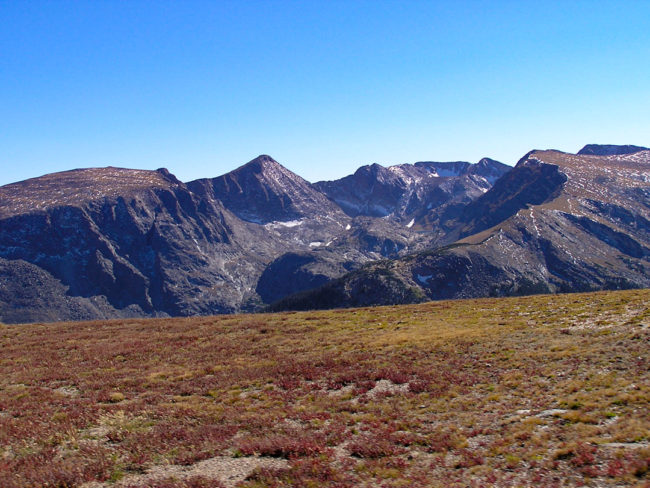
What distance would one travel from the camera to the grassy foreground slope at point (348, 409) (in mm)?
17906

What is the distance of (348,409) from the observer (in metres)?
26.1

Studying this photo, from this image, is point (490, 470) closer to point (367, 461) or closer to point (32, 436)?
point (367, 461)

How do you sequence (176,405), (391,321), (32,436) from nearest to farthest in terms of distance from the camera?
(32,436) → (176,405) → (391,321)

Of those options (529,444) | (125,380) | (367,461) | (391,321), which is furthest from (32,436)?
(391,321)

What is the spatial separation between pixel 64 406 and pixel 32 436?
6.17 metres

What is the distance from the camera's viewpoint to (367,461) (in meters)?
18.8

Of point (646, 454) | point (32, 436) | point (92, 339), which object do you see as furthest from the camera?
point (92, 339)

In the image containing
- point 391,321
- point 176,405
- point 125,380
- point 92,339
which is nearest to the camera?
point 176,405

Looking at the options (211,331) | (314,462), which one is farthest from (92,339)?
(314,462)

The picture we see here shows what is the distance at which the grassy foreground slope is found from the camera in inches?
705

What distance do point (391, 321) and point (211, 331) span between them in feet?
81.3

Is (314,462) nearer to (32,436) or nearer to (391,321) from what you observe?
(32,436)

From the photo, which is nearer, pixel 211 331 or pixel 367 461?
pixel 367 461

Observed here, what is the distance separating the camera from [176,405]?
27969 mm
